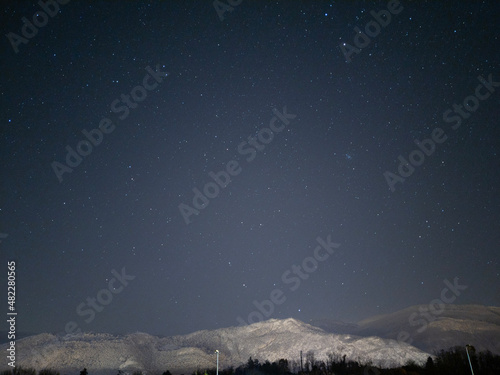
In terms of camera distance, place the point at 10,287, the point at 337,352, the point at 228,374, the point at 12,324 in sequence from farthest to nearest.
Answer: the point at 337,352 < the point at 228,374 < the point at 12,324 < the point at 10,287

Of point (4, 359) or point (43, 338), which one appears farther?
point (43, 338)

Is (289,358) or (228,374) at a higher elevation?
(228,374)

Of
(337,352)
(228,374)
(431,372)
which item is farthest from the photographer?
(337,352)

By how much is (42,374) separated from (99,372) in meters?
38.8

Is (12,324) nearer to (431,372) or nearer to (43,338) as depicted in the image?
(431,372)

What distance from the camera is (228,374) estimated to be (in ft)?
419

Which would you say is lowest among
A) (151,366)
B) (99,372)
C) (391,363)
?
(391,363)

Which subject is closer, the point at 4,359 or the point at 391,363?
the point at 391,363

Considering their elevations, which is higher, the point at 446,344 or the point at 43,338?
the point at 43,338

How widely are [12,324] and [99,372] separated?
15926 centimetres

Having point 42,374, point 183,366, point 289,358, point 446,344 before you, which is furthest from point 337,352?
point 42,374

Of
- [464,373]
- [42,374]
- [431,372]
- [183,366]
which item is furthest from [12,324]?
[183,366]

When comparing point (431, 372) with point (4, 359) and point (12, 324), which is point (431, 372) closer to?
point (12, 324)

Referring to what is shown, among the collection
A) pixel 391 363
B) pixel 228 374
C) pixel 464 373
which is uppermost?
pixel 228 374
